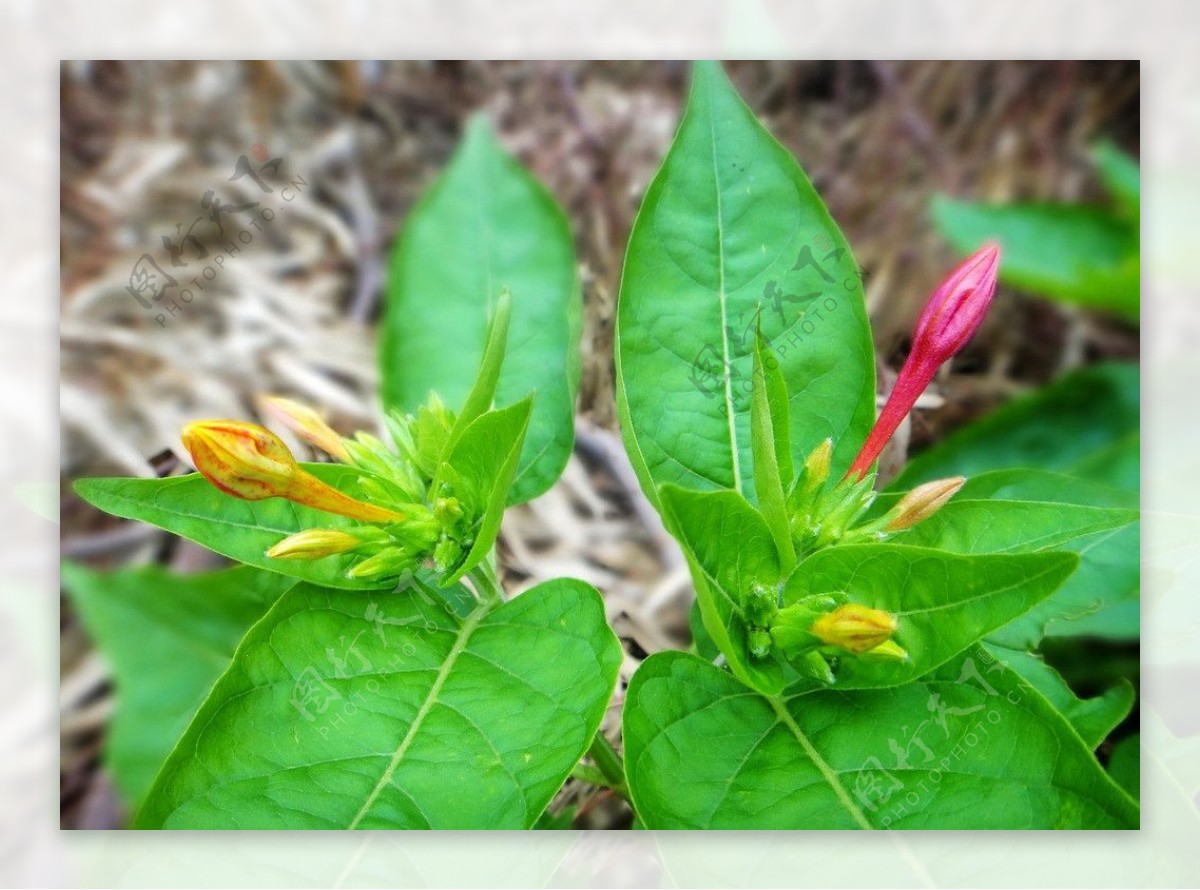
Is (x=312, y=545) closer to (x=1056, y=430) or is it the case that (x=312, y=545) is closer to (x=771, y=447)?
(x=771, y=447)

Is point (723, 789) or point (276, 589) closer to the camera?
point (723, 789)

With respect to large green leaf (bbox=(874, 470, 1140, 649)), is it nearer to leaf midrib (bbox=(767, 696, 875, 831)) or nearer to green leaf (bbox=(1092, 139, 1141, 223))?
leaf midrib (bbox=(767, 696, 875, 831))

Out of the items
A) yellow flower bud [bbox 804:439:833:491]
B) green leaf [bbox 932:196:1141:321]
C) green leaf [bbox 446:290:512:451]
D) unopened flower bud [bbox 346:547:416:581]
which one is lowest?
unopened flower bud [bbox 346:547:416:581]

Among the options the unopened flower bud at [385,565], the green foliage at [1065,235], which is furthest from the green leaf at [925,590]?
the green foliage at [1065,235]

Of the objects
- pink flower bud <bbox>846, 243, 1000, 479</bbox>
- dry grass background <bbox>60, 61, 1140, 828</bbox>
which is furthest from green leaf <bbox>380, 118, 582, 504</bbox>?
pink flower bud <bbox>846, 243, 1000, 479</bbox>

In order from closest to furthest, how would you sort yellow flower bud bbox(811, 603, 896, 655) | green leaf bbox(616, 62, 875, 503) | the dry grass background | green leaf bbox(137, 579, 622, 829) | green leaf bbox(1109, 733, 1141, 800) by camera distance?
yellow flower bud bbox(811, 603, 896, 655) → green leaf bbox(137, 579, 622, 829) → green leaf bbox(616, 62, 875, 503) → green leaf bbox(1109, 733, 1141, 800) → the dry grass background

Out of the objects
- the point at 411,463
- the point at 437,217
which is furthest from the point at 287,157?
the point at 411,463

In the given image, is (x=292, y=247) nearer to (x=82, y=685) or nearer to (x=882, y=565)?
(x=82, y=685)
